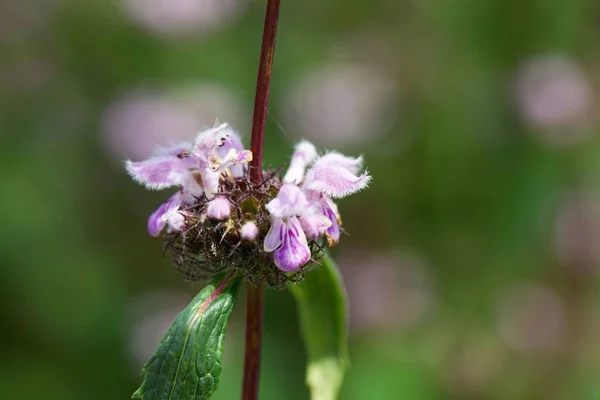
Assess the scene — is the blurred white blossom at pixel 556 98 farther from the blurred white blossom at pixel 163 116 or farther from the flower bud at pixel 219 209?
the flower bud at pixel 219 209

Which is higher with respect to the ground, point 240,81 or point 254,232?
point 240,81

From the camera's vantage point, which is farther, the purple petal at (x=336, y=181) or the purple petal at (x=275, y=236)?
the purple petal at (x=336, y=181)

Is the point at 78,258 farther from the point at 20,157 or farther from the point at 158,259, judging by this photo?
the point at 20,157

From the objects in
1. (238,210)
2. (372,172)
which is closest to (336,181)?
(238,210)

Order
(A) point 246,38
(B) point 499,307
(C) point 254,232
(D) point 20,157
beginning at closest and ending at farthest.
→ 1. (C) point 254,232
2. (B) point 499,307
3. (D) point 20,157
4. (A) point 246,38

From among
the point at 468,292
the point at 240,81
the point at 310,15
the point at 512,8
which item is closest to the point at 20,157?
the point at 240,81

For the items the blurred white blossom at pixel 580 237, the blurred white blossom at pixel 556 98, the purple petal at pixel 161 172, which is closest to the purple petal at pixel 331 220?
the purple petal at pixel 161 172

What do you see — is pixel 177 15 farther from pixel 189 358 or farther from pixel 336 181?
pixel 189 358
